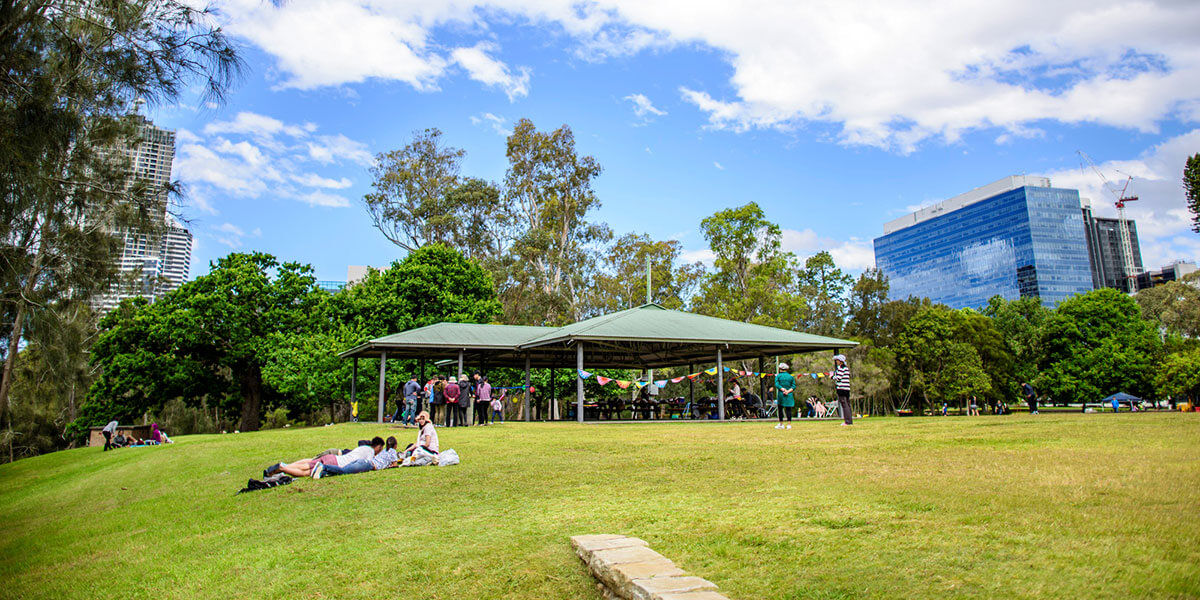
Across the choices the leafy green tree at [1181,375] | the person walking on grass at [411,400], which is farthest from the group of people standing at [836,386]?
the leafy green tree at [1181,375]

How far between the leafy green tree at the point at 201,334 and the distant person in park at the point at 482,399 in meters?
14.5

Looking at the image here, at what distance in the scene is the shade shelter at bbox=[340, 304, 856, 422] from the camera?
20.2 m

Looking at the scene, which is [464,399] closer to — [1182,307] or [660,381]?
[660,381]

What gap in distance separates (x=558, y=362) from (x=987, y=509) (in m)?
22.8

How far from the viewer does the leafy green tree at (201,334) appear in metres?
28.5

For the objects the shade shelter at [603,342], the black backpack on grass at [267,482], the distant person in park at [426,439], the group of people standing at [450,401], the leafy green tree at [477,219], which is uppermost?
the leafy green tree at [477,219]

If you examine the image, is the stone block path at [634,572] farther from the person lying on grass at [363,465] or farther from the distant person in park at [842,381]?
the distant person in park at [842,381]

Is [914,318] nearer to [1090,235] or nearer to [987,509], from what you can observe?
[987,509]

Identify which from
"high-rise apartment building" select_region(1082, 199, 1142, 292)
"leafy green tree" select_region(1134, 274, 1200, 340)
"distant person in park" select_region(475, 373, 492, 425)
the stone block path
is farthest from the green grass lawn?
"high-rise apartment building" select_region(1082, 199, 1142, 292)

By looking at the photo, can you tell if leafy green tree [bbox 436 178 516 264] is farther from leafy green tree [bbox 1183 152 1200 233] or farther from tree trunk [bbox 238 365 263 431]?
leafy green tree [bbox 1183 152 1200 233]

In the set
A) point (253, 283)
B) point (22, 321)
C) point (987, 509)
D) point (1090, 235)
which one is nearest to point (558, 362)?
point (253, 283)

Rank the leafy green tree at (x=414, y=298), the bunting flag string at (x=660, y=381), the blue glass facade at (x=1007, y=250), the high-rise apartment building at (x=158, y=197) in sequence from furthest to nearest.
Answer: the blue glass facade at (x=1007, y=250) → the leafy green tree at (x=414, y=298) → the bunting flag string at (x=660, y=381) → the high-rise apartment building at (x=158, y=197)

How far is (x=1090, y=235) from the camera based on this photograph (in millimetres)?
122875

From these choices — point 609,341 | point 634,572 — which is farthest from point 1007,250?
point 634,572
